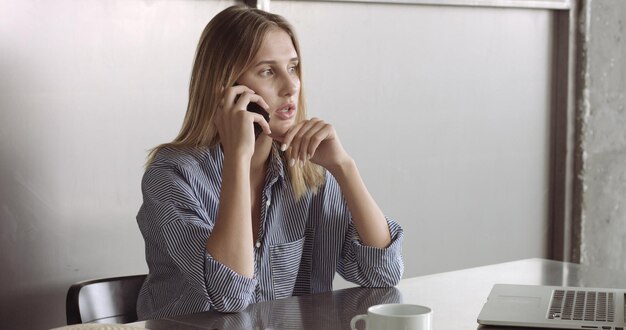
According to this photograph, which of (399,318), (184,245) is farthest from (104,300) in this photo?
(399,318)

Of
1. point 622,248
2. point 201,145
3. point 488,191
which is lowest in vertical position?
point 622,248

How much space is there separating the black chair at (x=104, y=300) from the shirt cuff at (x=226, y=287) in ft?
1.07

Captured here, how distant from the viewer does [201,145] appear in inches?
77.7

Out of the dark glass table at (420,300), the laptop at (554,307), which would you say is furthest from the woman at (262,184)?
the laptop at (554,307)

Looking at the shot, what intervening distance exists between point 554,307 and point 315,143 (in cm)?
58

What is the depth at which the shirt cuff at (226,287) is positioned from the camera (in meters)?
1.61

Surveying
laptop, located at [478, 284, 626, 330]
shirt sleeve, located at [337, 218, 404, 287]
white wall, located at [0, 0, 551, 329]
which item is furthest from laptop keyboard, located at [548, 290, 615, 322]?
white wall, located at [0, 0, 551, 329]

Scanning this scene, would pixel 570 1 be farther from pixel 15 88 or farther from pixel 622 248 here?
pixel 15 88

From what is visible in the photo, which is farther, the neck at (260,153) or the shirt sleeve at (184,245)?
the neck at (260,153)

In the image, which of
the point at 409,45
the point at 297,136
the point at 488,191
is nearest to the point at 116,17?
the point at 297,136

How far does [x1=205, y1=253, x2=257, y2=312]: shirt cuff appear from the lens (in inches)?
63.2

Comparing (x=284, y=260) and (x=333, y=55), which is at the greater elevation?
(x=333, y=55)

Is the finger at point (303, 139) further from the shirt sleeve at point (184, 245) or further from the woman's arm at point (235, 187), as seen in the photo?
the shirt sleeve at point (184, 245)

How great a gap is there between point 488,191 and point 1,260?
1.81 metres
